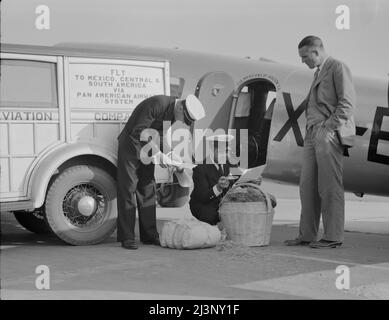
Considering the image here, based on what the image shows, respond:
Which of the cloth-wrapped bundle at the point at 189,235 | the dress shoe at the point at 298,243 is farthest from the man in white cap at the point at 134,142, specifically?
the dress shoe at the point at 298,243

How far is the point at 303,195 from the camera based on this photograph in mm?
7492

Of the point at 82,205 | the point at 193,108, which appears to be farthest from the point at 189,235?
the point at 193,108

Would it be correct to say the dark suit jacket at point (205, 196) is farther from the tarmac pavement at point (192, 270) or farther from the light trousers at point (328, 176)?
the light trousers at point (328, 176)

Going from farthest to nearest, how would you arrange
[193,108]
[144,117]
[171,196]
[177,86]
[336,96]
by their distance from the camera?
[177,86] → [171,196] → [336,96] → [193,108] → [144,117]

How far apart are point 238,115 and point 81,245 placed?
14.3 feet

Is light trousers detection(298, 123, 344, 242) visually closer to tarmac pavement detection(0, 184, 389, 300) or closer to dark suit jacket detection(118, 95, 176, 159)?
tarmac pavement detection(0, 184, 389, 300)

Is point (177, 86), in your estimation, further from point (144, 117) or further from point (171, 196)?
point (144, 117)

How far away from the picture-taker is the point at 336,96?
7199 mm

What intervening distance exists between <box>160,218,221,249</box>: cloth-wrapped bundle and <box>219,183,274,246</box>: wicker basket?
0.96ft

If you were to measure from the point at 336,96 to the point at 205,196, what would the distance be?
181cm

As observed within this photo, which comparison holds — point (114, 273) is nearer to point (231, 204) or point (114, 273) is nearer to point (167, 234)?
point (167, 234)

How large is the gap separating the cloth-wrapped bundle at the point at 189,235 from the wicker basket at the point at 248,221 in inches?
11.5

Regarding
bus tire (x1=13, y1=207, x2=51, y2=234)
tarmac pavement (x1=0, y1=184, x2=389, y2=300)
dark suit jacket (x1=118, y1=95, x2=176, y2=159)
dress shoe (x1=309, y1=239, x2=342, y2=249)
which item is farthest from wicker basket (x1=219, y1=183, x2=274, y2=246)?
bus tire (x1=13, y1=207, x2=51, y2=234)

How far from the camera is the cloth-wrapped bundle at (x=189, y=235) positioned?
6.81m
